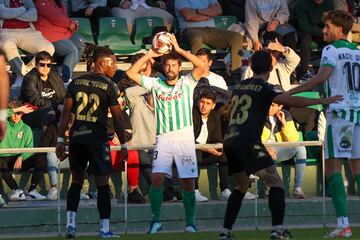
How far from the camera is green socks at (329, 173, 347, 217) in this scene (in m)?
12.1

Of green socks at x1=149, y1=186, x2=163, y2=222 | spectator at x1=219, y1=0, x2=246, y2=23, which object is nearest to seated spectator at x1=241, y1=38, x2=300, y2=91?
spectator at x1=219, y1=0, x2=246, y2=23

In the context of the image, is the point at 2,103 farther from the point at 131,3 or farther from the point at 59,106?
the point at 131,3

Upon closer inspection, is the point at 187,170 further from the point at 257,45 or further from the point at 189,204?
the point at 257,45

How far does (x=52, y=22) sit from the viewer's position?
18.7 metres

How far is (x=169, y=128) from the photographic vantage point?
45.8ft

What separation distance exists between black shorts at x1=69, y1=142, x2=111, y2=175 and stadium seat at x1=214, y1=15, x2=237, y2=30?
7195 mm

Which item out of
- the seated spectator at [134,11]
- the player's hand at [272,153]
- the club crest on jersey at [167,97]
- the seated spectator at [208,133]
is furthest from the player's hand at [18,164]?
the seated spectator at [134,11]

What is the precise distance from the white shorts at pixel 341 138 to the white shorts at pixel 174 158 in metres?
2.11

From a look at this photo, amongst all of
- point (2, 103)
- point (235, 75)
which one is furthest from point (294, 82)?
point (2, 103)

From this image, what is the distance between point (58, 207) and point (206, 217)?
2.02 meters

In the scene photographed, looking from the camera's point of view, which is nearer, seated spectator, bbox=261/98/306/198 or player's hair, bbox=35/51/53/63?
seated spectator, bbox=261/98/306/198

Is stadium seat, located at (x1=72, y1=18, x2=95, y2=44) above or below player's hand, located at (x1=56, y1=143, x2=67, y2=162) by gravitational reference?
above

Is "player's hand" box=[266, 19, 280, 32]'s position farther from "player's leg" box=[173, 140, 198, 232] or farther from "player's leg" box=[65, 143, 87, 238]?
"player's leg" box=[65, 143, 87, 238]

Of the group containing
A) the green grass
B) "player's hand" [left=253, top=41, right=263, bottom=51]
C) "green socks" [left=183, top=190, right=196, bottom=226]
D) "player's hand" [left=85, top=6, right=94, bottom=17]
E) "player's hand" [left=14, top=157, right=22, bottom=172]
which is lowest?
the green grass
